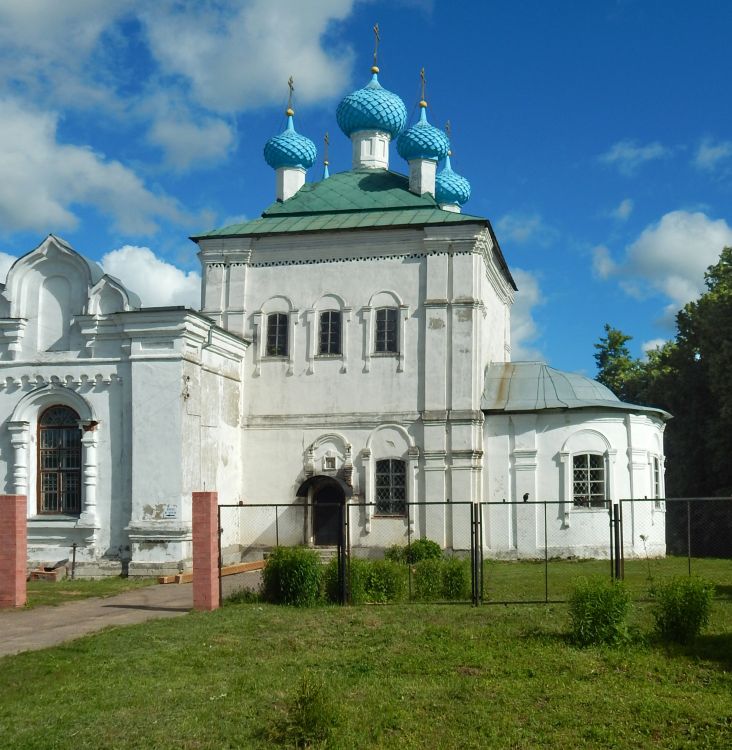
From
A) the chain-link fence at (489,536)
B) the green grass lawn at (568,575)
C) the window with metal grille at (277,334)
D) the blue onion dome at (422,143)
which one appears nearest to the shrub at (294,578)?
the green grass lawn at (568,575)

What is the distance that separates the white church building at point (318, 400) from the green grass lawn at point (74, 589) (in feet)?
2.12

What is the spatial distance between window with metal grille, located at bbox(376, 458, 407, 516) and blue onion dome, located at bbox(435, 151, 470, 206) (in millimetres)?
9173

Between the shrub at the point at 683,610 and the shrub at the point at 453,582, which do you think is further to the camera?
the shrub at the point at 453,582

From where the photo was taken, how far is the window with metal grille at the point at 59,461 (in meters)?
19.9

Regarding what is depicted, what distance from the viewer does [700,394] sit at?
105 ft

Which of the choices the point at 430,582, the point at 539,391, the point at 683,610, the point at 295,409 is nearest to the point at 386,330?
the point at 295,409

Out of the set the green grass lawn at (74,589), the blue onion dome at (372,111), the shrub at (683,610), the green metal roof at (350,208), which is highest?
the blue onion dome at (372,111)

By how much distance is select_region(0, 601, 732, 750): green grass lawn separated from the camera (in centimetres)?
760

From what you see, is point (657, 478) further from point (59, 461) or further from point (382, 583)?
point (59, 461)

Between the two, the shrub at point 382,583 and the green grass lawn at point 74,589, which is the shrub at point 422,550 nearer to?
the shrub at point 382,583

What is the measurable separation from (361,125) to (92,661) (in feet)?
60.8

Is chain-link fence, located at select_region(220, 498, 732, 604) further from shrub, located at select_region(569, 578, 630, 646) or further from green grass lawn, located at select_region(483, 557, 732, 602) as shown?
shrub, located at select_region(569, 578, 630, 646)

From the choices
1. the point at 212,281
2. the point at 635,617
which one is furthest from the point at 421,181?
the point at 635,617

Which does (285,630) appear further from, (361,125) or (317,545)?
(361,125)
